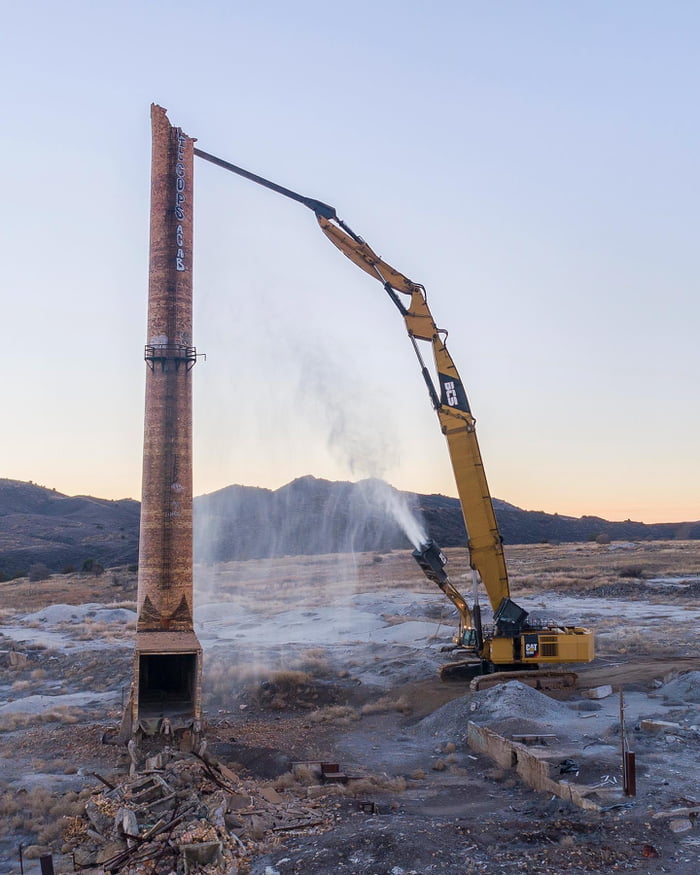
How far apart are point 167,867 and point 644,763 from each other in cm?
981

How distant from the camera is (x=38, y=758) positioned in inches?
854

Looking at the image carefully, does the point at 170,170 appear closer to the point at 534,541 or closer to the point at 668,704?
the point at 668,704

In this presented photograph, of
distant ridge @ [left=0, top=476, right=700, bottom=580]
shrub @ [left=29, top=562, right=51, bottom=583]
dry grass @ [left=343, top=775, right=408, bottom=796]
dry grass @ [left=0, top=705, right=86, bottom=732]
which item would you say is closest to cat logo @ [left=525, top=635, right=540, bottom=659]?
dry grass @ [left=343, top=775, right=408, bottom=796]

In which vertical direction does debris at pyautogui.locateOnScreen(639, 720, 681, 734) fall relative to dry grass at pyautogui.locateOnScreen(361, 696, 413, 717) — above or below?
above

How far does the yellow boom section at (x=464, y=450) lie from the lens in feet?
85.3

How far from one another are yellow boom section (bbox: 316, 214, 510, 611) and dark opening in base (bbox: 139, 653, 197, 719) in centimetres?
906

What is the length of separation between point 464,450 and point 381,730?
8.62 metres

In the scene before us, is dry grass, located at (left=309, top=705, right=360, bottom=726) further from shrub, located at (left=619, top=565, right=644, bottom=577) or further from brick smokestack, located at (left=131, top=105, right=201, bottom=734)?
shrub, located at (left=619, top=565, right=644, bottom=577)

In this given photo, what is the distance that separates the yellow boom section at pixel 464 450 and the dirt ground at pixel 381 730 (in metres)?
4.22

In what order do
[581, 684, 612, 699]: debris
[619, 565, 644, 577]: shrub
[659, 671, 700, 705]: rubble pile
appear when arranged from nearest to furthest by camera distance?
[659, 671, 700, 705]: rubble pile, [581, 684, 612, 699]: debris, [619, 565, 644, 577]: shrub

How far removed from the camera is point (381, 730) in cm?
2433

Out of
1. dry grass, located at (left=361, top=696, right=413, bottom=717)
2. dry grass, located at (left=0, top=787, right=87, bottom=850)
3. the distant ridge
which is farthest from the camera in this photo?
the distant ridge

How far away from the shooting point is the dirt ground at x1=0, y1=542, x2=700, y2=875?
45.4 ft

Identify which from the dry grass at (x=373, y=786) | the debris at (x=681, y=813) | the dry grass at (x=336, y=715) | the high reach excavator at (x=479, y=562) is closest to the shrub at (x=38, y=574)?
the dry grass at (x=336, y=715)
